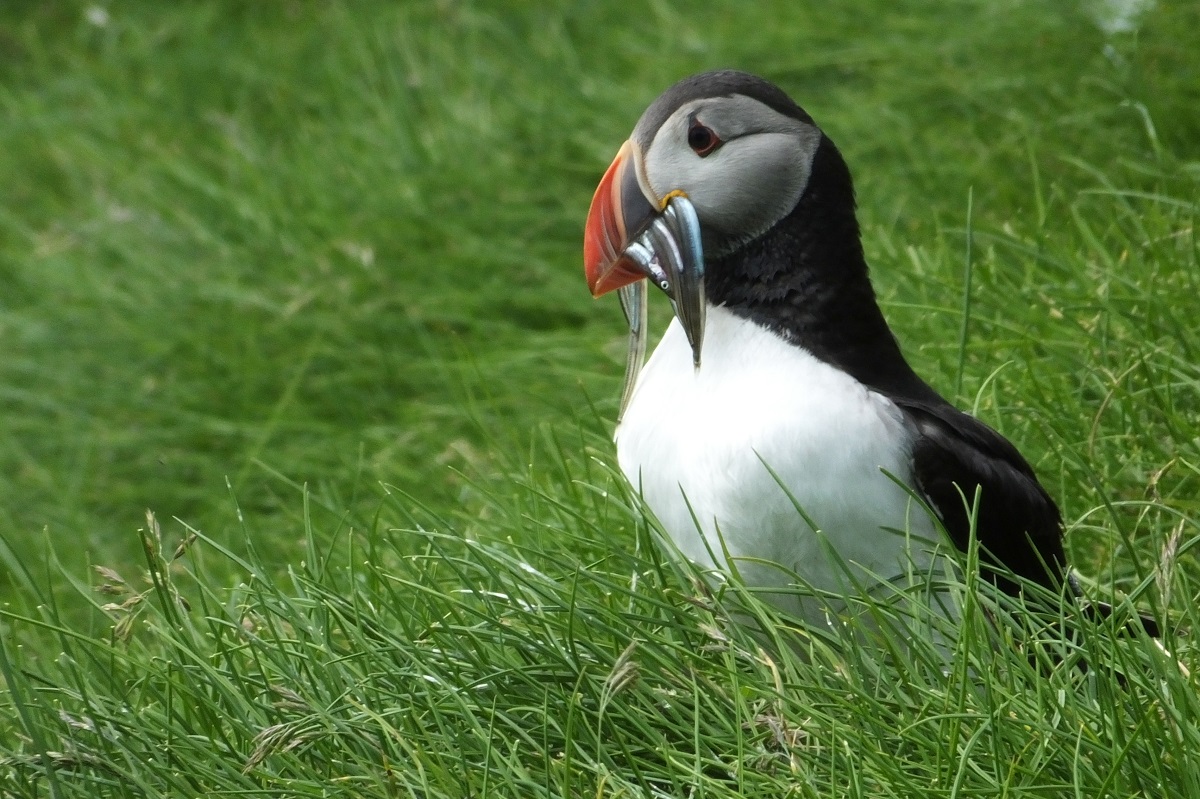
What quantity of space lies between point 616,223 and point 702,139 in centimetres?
21

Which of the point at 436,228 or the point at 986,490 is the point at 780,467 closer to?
the point at 986,490

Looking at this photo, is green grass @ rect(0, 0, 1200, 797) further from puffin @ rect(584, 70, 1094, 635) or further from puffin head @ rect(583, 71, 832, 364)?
puffin head @ rect(583, 71, 832, 364)

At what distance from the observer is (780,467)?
8.58 feet

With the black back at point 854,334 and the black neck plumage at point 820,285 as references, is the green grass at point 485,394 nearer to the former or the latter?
the black back at point 854,334

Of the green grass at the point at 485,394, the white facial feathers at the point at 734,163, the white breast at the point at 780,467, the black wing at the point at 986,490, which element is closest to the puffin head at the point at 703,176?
the white facial feathers at the point at 734,163

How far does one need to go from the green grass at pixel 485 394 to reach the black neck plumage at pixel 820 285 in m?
0.41

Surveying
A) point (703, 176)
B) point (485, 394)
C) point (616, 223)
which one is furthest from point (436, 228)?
point (703, 176)

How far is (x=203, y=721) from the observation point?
2.70 meters

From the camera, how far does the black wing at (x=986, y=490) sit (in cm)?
270


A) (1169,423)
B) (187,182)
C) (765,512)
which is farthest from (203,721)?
(187,182)

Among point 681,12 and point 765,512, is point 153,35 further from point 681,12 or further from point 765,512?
point 765,512

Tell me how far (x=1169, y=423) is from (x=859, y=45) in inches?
109

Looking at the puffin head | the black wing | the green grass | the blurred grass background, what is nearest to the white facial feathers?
the puffin head

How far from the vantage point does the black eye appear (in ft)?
9.15
